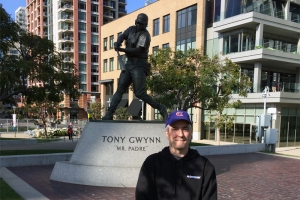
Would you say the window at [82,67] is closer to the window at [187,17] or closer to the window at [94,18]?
the window at [94,18]

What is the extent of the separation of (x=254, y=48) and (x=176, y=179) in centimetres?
2582

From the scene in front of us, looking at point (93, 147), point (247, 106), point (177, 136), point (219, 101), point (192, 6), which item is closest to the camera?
point (177, 136)

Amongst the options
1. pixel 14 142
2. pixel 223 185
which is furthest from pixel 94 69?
pixel 223 185

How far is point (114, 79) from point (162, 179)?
145 feet

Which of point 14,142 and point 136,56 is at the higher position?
point 136,56

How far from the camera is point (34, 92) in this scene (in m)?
14.6

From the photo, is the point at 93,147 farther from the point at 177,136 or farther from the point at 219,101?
the point at 219,101

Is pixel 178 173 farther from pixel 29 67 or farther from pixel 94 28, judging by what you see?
pixel 94 28

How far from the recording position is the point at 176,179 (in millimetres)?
2588

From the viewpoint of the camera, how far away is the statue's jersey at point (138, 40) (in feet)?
27.2

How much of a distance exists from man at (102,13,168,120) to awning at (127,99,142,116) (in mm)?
31403

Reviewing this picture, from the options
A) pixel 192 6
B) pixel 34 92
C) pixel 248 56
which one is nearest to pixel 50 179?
pixel 34 92

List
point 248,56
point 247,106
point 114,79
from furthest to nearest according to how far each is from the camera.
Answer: point 114,79 → point 247,106 → point 248,56

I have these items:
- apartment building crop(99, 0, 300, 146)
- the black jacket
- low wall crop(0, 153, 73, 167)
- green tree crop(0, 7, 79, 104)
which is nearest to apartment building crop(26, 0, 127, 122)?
apartment building crop(99, 0, 300, 146)
